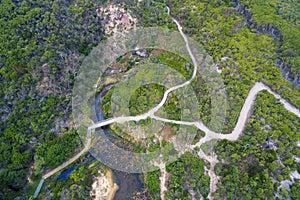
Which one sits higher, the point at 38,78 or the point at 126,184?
the point at 38,78

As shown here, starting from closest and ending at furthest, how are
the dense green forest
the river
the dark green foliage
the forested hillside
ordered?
1. the dark green foliage
2. the dense green forest
3. the river
4. the forested hillside

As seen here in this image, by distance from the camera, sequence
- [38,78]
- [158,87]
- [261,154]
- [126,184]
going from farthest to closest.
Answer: [158,87] → [38,78] → [126,184] → [261,154]

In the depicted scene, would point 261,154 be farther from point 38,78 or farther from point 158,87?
point 38,78

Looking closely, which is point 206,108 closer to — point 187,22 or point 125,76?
point 125,76

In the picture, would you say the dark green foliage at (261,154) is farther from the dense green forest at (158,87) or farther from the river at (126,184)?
the river at (126,184)

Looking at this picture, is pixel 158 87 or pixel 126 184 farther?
pixel 158 87

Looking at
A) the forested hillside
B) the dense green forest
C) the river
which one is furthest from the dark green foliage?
the forested hillside

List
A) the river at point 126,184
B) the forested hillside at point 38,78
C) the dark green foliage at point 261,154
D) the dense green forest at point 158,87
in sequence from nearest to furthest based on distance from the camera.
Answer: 1. the dark green foliage at point 261,154
2. the dense green forest at point 158,87
3. the river at point 126,184
4. the forested hillside at point 38,78

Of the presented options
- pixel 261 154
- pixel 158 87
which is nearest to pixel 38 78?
pixel 158 87

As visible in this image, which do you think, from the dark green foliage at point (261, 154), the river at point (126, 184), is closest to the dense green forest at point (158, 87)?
the dark green foliage at point (261, 154)

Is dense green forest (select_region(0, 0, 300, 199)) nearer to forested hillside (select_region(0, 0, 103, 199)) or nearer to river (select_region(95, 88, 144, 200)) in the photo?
forested hillside (select_region(0, 0, 103, 199))

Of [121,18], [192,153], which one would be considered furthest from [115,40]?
[192,153]
